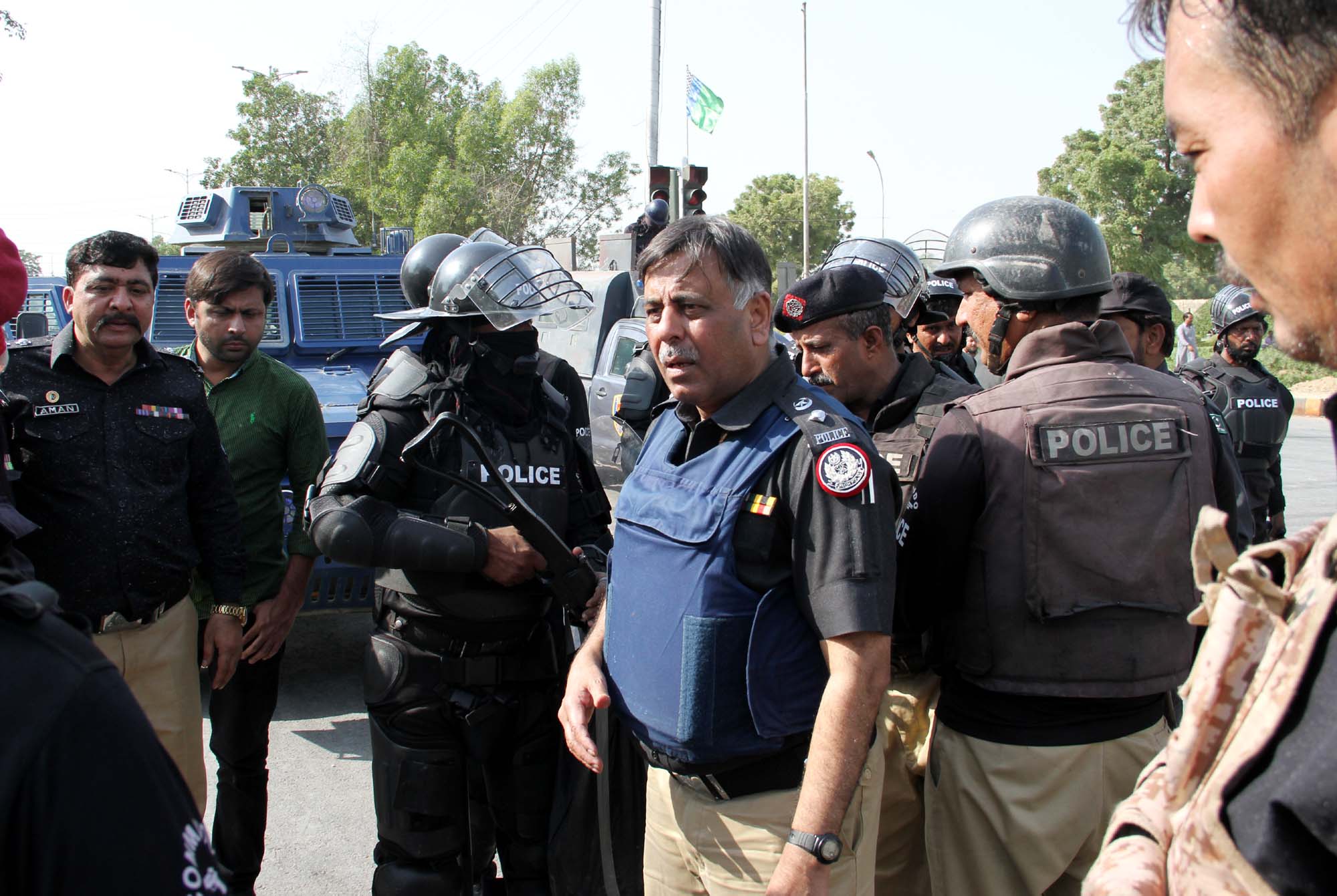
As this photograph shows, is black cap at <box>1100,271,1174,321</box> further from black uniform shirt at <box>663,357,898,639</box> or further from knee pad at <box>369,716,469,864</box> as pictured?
knee pad at <box>369,716,469,864</box>

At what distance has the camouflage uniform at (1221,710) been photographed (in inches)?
33.3

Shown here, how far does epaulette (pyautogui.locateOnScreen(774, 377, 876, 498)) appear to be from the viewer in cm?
189

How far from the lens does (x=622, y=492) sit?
2.28m

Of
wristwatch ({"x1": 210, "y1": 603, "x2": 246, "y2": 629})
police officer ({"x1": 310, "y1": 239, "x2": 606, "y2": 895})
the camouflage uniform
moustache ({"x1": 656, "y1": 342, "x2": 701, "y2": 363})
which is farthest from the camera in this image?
wristwatch ({"x1": 210, "y1": 603, "x2": 246, "y2": 629})

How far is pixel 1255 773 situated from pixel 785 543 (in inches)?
45.8

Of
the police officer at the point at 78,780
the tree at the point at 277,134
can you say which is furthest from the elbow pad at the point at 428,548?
the tree at the point at 277,134

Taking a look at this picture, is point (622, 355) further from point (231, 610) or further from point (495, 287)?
point (495, 287)

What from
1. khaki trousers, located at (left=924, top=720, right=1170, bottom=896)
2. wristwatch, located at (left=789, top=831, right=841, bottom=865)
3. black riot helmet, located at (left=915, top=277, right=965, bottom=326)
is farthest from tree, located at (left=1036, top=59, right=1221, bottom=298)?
wristwatch, located at (left=789, top=831, right=841, bottom=865)

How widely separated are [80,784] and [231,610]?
2.66 meters

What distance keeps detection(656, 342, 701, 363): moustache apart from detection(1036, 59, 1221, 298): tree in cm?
3184

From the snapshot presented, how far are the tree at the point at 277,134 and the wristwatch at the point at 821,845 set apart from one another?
38777mm

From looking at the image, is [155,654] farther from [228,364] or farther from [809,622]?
[809,622]

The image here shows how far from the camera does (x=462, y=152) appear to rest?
3222cm

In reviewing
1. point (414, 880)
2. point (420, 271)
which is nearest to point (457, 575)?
point (414, 880)
